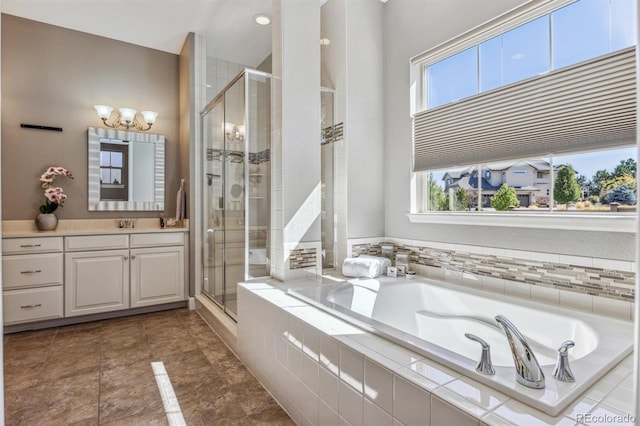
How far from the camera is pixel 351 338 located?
4.85ft

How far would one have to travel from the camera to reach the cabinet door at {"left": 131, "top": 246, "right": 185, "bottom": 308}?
3387mm

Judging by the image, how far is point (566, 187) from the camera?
1.97 meters

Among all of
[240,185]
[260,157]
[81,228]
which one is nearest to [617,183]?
[260,157]

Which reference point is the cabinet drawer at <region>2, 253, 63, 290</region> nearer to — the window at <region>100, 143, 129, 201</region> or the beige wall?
the beige wall

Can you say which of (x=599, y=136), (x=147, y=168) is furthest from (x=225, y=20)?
(x=599, y=136)

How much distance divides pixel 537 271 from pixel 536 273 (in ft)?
0.04

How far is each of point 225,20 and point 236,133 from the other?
1.35 m

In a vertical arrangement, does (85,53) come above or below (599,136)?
above

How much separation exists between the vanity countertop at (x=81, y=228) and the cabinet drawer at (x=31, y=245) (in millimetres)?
41

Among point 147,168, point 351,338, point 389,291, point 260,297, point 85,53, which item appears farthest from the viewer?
point 147,168

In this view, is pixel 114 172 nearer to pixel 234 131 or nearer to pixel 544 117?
pixel 234 131

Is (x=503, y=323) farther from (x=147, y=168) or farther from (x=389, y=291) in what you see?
(x=147, y=168)

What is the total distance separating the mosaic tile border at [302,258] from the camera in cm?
250

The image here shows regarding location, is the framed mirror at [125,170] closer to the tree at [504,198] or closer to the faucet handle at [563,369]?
the tree at [504,198]
